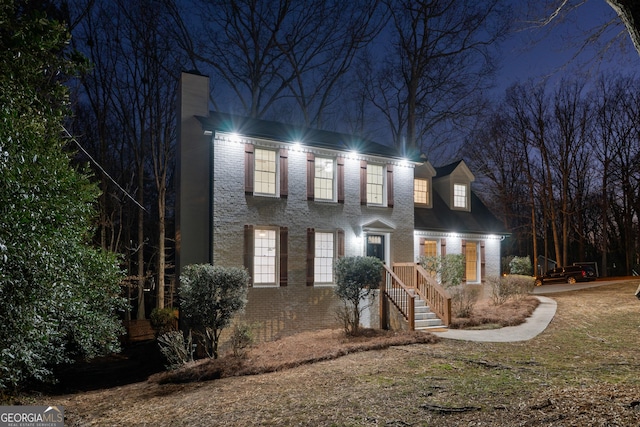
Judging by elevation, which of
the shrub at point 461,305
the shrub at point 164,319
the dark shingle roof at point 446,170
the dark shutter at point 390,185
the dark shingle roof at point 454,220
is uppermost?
the dark shingle roof at point 446,170

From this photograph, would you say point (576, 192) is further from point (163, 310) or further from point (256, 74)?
point (163, 310)

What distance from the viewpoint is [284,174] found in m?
15.0

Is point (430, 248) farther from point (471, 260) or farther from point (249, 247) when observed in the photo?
point (249, 247)

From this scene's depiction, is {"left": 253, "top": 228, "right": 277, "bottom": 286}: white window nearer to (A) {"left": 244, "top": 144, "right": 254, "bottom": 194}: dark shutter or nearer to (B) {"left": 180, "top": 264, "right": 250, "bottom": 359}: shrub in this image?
(A) {"left": 244, "top": 144, "right": 254, "bottom": 194}: dark shutter

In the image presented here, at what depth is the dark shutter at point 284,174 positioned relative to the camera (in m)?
15.0

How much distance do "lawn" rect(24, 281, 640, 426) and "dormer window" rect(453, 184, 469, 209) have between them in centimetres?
974

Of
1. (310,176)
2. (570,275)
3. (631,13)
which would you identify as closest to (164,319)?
(310,176)

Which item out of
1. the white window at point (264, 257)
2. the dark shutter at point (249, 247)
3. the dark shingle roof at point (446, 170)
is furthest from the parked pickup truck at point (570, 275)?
the dark shutter at point (249, 247)

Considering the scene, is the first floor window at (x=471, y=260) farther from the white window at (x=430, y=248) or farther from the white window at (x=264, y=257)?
the white window at (x=264, y=257)

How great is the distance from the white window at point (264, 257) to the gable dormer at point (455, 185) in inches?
406

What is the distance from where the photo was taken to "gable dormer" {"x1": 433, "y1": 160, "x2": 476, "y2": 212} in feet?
70.5

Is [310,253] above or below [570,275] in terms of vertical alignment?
above

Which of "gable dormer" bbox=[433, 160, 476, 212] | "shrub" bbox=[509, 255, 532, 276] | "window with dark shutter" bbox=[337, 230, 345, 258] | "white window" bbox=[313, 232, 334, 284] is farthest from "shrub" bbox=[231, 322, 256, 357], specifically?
"shrub" bbox=[509, 255, 532, 276]

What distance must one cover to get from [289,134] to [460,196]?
10.2 metres
